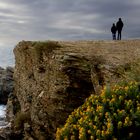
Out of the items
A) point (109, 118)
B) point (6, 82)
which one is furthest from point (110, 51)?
point (6, 82)

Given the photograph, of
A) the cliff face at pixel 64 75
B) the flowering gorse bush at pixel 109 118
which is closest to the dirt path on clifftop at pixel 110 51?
the cliff face at pixel 64 75

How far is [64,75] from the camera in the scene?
24.3 m

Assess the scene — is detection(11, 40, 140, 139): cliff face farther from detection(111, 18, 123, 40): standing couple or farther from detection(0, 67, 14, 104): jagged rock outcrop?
detection(0, 67, 14, 104): jagged rock outcrop

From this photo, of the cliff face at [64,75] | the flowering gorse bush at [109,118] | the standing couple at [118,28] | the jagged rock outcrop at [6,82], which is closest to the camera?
the flowering gorse bush at [109,118]

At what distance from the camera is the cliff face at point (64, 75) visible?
21.7 m

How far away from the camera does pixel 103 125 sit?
12.4 m

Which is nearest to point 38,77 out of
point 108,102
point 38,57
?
point 38,57

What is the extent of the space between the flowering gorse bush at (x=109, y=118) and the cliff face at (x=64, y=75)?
14.0 ft

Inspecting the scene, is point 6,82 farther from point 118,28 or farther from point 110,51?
point 110,51

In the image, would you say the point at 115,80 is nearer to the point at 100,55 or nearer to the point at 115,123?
the point at 100,55

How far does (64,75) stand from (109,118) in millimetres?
12184

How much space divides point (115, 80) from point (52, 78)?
6847mm

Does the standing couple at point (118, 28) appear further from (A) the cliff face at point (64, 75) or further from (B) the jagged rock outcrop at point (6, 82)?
(B) the jagged rock outcrop at point (6, 82)

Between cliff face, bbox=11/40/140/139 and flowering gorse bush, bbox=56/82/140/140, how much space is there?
4.26 m
